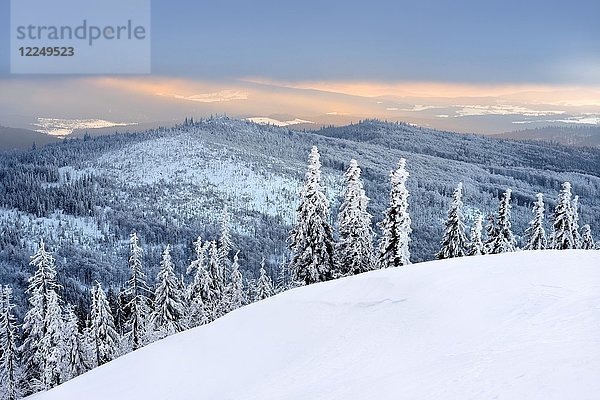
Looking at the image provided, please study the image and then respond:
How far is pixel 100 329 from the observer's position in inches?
1268

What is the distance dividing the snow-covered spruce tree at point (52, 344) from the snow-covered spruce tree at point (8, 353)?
6165 millimetres

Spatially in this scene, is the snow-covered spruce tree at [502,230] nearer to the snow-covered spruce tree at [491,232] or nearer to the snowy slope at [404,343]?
the snow-covered spruce tree at [491,232]

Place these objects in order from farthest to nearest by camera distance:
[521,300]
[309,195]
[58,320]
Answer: [58,320], [309,195], [521,300]

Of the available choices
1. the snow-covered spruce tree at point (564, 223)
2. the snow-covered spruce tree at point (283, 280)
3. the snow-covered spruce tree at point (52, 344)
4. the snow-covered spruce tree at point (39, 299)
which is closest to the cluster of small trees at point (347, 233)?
the snow-covered spruce tree at point (283, 280)

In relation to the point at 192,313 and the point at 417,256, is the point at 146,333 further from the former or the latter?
the point at 417,256

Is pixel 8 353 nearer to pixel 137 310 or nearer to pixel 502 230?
pixel 137 310

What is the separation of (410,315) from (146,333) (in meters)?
29.3

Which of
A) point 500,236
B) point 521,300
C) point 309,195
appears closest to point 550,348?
point 521,300

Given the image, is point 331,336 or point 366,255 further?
point 366,255

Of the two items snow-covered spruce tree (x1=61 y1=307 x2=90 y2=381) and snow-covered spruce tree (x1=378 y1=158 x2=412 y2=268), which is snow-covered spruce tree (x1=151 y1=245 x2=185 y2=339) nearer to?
snow-covered spruce tree (x1=61 y1=307 x2=90 y2=381)

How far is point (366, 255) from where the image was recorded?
26.0 metres

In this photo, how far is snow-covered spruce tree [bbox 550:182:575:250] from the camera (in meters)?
30.5

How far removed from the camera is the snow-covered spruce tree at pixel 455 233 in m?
28.6

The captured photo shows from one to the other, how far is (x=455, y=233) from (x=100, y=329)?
26.5 meters
